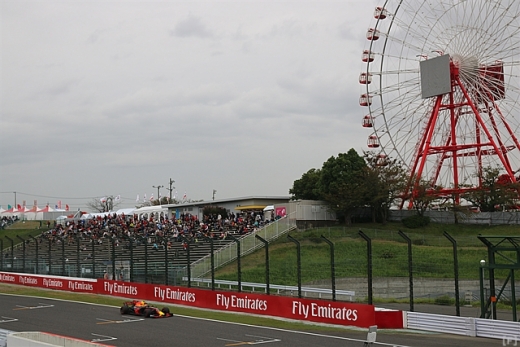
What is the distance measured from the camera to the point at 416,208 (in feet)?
220

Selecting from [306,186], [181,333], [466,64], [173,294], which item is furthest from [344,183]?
[181,333]

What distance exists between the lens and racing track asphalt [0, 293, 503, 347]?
68.8 ft

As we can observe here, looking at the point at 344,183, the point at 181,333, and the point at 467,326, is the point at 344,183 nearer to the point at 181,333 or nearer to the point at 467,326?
the point at 181,333

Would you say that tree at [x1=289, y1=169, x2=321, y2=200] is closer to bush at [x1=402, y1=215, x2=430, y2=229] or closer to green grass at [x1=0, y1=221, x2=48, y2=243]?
bush at [x1=402, y1=215, x2=430, y2=229]

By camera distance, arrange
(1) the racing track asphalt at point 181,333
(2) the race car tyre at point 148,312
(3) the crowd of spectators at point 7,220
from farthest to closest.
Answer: (3) the crowd of spectators at point 7,220 → (2) the race car tyre at point 148,312 → (1) the racing track asphalt at point 181,333

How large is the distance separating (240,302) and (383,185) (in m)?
39.8

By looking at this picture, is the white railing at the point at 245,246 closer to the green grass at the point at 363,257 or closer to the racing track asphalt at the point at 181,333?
the green grass at the point at 363,257

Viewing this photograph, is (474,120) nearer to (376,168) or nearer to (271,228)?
(376,168)

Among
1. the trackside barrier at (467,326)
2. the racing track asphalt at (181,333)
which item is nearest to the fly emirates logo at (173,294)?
the racing track asphalt at (181,333)

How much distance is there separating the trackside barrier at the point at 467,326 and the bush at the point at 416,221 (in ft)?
136

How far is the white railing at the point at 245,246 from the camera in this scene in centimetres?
4034

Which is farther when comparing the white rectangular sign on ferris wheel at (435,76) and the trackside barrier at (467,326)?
the white rectangular sign on ferris wheel at (435,76)

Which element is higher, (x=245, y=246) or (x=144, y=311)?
(x=245, y=246)

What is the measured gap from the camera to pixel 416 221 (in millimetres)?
64688
